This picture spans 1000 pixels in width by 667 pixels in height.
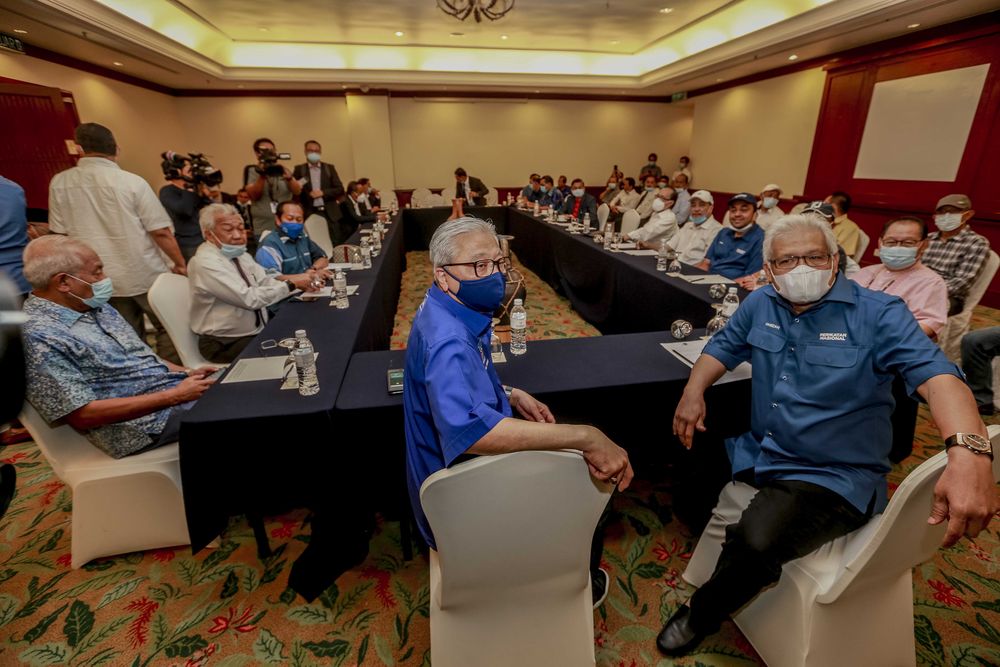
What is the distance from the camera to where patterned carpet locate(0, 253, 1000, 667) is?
143 cm

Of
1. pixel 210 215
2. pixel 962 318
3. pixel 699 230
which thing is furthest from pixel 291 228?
pixel 962 318

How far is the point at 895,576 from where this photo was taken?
3.83 ft

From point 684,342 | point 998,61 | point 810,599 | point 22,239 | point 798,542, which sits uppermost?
point 998,61

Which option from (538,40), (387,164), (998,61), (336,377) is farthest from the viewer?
(387,164)

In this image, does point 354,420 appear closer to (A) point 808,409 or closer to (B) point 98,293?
(B) point 98,293

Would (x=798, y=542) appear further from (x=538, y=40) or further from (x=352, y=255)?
(x=538, y=40)

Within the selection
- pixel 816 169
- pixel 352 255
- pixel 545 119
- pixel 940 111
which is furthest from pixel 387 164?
pixel 940 111

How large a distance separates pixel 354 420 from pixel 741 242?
2.96 meters

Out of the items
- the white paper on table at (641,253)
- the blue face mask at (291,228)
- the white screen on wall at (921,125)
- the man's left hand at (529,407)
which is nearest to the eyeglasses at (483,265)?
the man's left hand at (529,407)

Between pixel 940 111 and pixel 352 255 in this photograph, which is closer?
pixel 352 255

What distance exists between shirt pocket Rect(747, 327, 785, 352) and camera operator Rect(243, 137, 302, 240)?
4593mm

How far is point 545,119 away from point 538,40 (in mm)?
2621

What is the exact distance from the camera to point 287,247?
3.26m

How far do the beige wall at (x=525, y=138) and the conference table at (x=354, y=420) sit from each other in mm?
9111
